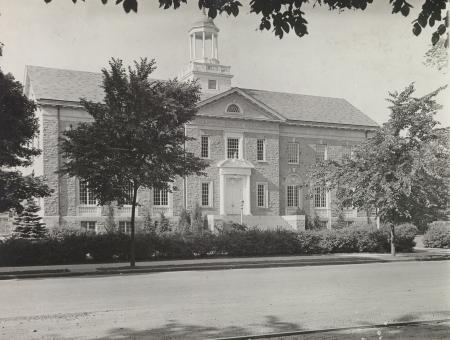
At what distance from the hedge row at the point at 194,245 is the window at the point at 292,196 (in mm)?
14670

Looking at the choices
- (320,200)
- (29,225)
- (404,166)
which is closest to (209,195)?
(320,200)

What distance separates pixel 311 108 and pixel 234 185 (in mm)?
11542

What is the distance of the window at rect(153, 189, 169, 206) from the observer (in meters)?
40.5

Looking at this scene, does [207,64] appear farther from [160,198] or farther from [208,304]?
[208,304]

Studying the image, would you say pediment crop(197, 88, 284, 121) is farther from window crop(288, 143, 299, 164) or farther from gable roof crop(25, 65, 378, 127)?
window crop(288, 143, 299, 164)

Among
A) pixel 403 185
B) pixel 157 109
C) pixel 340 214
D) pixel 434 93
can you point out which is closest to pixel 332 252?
pixel 403 185

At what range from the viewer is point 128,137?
21.4 meters

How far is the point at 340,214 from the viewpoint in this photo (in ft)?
154

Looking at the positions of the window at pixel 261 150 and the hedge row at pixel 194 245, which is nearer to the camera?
the hedge row at pixel 194 245

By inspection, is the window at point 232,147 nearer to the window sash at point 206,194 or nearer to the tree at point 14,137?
the window sash at point 206,194

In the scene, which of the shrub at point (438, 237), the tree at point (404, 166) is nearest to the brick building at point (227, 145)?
the shrub at point (438, 237)

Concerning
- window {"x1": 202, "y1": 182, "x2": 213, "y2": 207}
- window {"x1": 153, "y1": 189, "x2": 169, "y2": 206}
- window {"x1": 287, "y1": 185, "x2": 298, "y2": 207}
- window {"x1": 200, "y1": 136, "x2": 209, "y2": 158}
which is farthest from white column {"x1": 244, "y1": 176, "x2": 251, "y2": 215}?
window {"x1": 153, "y1": 189, "x2": 169, "y2": 206}

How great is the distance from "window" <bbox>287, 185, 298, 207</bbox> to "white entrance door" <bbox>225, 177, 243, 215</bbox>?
4626 mm

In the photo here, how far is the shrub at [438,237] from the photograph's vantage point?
3397cm
